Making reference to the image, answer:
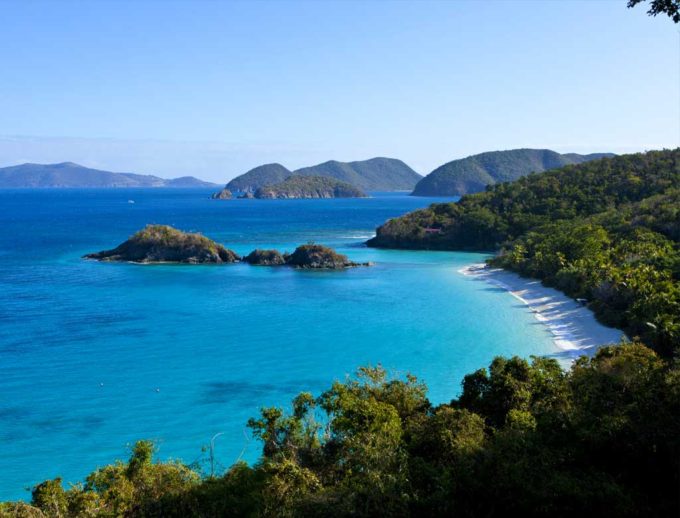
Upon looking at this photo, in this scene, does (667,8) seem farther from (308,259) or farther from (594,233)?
(308,259)

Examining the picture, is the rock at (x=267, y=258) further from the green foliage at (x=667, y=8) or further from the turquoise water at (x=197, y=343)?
the green foliage at (x=667, y=8)

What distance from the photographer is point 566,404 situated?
60.3 feet

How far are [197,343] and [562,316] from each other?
25.8m

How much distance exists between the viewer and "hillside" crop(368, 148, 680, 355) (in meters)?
37.1

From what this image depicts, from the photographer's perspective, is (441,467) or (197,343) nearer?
(441,467)

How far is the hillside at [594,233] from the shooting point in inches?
1459

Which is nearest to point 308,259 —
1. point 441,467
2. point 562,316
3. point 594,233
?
point 594,233

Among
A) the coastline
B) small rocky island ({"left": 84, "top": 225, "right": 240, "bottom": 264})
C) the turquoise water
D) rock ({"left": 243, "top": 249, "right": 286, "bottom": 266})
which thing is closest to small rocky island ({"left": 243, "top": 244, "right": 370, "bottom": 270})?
rock ({"left": 243, "top": 249, "right": 286, "bottom": 266})

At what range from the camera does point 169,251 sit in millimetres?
76938

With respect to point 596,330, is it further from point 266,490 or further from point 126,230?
point 126,230

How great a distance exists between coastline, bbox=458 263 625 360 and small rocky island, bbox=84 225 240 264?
33768mm

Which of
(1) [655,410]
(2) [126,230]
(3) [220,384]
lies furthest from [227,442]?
(2) [126,230]

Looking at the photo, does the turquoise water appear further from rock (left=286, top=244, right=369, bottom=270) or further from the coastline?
rock (left=286, top=244, right=369, bottom=270)

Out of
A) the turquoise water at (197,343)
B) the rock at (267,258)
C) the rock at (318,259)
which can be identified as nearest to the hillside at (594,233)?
the turquoise water at (197,343)
